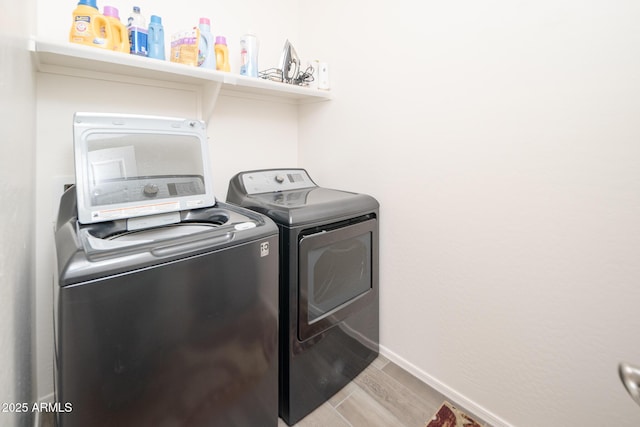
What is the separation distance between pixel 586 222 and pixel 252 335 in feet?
4.33

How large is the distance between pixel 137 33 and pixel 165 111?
1.31ft

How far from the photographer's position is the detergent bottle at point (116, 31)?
1.26 meters

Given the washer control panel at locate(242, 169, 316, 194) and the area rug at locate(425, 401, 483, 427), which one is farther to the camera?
the washer control panel at locate(242, 169, 316, 194)

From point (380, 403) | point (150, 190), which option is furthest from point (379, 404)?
point (150, 190)

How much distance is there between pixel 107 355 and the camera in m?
0.81

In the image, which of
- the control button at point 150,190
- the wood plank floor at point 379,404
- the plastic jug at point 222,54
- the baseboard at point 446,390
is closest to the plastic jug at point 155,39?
the plastic jug at point 222,54

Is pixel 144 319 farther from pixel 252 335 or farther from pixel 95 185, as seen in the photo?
pixel 95 185

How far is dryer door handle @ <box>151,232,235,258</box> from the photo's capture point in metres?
0.88

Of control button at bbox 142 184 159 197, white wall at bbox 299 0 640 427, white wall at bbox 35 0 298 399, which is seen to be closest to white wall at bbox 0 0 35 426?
white wall at bbox 35 0 298 399

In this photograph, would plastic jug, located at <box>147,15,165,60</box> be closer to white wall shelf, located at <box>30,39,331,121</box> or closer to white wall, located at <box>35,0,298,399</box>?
white wall shelf, located at <box>30,39,331,121</box>

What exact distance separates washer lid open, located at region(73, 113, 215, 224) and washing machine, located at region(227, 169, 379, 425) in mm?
332

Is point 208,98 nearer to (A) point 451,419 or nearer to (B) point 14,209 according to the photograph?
(B) point 14,209

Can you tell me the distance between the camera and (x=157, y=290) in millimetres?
878

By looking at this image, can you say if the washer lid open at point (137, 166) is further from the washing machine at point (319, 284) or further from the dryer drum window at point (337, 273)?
the dryer drum window at point (337, 273)
